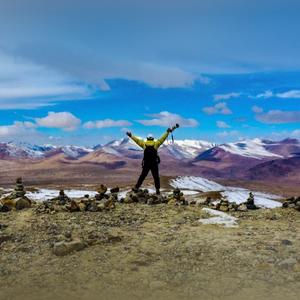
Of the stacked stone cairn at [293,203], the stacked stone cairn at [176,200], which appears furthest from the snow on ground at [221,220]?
the stacked stone cairn at [293,203]

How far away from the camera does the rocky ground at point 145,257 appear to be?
34.9ft

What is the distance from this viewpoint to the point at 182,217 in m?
17.5

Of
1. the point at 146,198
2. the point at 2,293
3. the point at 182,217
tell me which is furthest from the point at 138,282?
the point at 146,198

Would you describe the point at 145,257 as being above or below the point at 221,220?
below

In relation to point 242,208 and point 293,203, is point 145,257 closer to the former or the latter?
point 242,208

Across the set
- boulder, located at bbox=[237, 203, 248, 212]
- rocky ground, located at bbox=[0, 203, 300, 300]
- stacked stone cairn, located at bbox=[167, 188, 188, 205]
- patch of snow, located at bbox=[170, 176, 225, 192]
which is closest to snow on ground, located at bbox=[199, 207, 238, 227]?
rocky ground, located at bbox=[0, 203, 300, 300]

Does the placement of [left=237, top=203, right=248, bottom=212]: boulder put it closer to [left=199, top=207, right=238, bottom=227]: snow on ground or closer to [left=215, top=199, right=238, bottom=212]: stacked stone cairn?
[left=215, top=199, right=238, bottom=212]: stacked stone cairn

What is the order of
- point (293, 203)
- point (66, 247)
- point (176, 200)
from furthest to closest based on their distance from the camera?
point (176, 200), point (293, 203), point (66, 247)

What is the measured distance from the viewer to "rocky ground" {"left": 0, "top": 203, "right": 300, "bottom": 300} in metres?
10.6

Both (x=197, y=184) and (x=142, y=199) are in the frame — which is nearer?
(x=142, y=199)

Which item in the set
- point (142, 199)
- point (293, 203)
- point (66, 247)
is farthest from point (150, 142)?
point (66, 247)

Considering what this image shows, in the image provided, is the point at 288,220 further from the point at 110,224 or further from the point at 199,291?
the point at 199,291

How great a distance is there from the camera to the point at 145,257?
12.7 m

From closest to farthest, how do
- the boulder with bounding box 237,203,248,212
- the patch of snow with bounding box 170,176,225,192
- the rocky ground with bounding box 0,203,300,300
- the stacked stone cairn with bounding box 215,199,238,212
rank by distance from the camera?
the rocky ground with bounding box 0,203,300,300, the stacked stone cairn with bounding box 215,199,238,212, the boulder with bounding box 237,203,248,212, the patch of snow with bounding box 170,176,225,192
